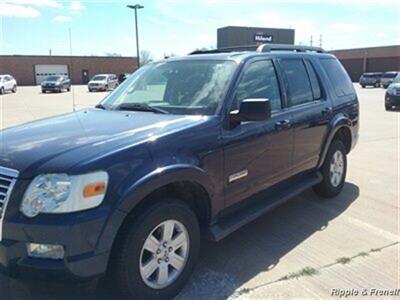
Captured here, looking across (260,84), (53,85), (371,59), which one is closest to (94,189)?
(260,84)

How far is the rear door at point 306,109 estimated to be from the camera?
4.68 m

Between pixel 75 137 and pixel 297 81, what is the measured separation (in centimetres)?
281

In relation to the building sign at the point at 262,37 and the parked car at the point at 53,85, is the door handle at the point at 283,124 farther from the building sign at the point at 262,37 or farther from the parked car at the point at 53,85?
the building sign at the point at 262,37

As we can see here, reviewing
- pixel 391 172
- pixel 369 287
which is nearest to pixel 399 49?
pixel 391 172

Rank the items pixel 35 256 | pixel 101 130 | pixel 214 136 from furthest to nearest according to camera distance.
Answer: pixel 214 136
pixel 101 130
pixel 35 256

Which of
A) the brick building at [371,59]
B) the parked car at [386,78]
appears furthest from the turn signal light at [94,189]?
the brick building at [371,59]

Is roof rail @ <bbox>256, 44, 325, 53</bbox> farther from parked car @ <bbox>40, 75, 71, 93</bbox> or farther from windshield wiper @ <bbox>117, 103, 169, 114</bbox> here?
parked car @ <bbox>40, 75, 71, 93</bbox>

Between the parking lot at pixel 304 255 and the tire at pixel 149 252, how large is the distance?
0.66 feet

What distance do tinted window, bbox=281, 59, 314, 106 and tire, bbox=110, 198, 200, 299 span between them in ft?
6.80

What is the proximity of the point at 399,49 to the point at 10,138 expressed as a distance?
60.2 m

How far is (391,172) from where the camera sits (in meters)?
7.04

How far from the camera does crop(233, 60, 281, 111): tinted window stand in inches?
155

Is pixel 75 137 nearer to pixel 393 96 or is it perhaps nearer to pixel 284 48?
pixel 284 48

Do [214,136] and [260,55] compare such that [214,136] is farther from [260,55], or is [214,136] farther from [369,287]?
[369,287]
